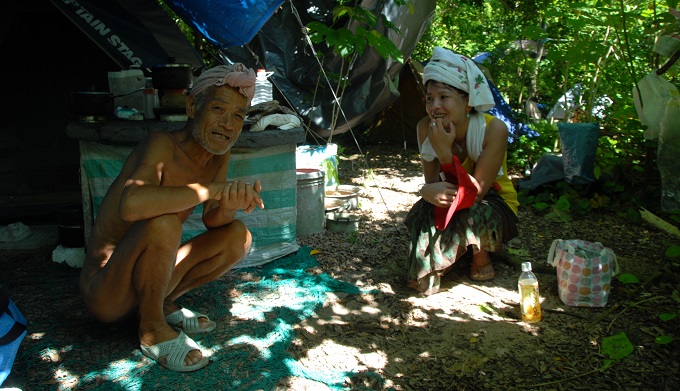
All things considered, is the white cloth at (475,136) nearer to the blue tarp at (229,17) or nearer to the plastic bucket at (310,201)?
the plastic bucket at (310,201)

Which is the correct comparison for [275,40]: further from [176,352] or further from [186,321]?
[176,352]

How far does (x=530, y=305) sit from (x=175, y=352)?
1.91 meters

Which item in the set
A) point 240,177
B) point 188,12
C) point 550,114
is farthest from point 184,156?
point 550,114

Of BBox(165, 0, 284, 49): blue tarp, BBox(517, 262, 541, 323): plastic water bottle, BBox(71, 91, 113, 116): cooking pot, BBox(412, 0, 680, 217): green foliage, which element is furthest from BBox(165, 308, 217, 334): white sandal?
BBox(412, 0, 680, 217): green foliage

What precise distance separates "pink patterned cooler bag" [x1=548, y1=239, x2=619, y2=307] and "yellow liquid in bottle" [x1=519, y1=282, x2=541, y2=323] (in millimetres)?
314

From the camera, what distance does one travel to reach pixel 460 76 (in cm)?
353

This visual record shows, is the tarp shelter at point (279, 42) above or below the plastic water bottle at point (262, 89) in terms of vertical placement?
above

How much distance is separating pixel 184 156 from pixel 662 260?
11.1 feet

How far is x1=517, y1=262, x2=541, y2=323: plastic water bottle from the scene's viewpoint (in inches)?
124

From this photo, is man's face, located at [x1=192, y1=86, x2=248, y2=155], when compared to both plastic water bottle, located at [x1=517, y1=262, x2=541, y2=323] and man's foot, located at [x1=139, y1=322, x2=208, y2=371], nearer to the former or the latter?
man's foot, located at [x1=139, y1=322, x2=208, y2=371]

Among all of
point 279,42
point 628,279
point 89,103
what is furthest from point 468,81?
point 279,42

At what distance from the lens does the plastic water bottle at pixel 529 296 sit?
10.3ft

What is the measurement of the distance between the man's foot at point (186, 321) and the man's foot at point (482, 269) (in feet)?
5.81

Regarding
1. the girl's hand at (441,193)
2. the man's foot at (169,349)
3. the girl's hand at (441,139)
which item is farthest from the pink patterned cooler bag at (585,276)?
the man's foot at (169,349)
